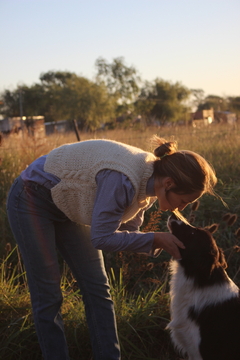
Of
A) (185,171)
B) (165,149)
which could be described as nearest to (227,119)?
(165,149)

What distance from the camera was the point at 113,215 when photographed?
2.07 m

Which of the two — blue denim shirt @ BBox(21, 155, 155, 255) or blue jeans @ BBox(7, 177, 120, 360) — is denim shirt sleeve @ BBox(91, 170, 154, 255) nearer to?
blue denim shirt @ BBox(21, 155, 155, 255)

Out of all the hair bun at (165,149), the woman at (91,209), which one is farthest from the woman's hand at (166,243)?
the hair bun at (165,149)

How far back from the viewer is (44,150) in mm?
6910

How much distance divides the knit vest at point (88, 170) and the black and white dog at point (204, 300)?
0.49 metres

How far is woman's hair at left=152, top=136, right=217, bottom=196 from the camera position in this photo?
2123 mm

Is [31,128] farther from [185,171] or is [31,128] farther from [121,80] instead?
[121,80]

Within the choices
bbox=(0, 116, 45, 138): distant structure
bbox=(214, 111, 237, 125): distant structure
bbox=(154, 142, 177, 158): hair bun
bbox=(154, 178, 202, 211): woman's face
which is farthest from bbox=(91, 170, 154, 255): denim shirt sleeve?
bbox=(214, 111, 237, 125): distant structure

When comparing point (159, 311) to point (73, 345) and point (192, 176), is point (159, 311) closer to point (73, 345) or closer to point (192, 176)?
point (73, 345)

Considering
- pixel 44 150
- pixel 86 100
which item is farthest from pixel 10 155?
pixel 86 100

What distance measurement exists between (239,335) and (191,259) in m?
0.61

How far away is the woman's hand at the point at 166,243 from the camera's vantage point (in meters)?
2.14

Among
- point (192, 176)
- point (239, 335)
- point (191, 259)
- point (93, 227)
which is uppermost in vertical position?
point (192, 176)

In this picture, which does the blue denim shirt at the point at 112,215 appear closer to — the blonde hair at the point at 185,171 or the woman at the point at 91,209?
the woman at the point at 91,209
